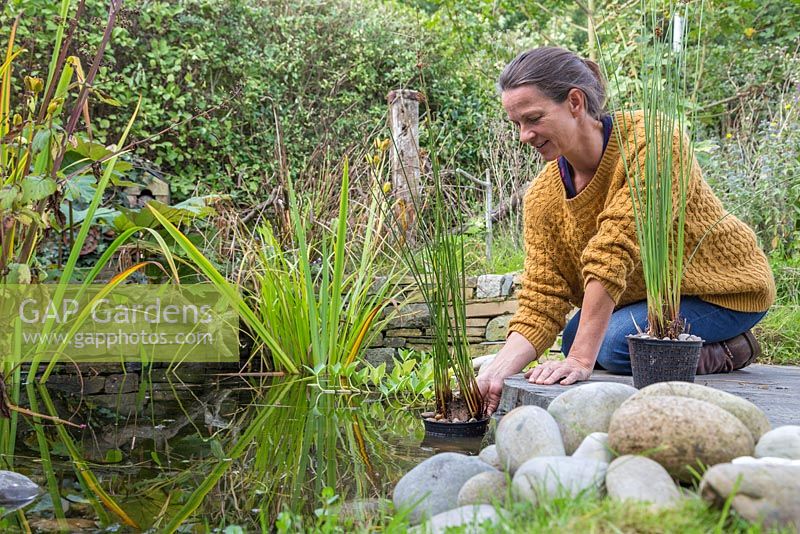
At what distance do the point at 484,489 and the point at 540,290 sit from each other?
4.95 ft

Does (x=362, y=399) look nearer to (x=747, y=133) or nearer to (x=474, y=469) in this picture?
(x=474, y=469)

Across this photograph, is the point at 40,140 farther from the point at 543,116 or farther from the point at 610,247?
the point at 610,247

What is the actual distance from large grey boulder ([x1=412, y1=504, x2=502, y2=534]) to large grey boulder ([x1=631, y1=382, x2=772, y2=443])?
0.41 metres

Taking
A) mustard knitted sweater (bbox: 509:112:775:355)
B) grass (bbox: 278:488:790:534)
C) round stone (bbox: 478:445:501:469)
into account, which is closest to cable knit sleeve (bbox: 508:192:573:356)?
mustard knitted sweater (bbox: 509:112:775:355)

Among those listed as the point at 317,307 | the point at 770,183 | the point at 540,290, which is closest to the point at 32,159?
the point at 317,307

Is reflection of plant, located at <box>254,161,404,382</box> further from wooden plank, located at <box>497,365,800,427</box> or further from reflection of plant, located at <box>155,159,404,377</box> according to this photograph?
wooden plank, located at <box>497,365,800,427</box>

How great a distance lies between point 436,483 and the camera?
1688mm

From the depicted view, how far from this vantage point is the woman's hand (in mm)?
2650

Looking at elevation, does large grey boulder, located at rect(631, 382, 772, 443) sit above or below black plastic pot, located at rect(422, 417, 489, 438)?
above

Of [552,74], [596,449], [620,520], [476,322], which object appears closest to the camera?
[620,520]

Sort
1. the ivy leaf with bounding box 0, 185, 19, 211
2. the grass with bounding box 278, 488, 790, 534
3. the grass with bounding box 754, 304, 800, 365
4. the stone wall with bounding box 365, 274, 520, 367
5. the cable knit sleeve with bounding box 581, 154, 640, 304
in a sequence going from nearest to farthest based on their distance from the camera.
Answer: the grass with bounding box 278, 488, 790, 534 < the cable knit sleeve with bounding box 581, 154, 640, 304 < the ivy leaf with bounding box 0, 185, 19, 211 < the grass with bounding box 754, 304, 800, 365 < the stone wall with bounding box 365, 274, 520, 367

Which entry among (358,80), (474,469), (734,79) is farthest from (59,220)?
(734,79)

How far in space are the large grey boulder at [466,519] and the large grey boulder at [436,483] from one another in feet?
0.51

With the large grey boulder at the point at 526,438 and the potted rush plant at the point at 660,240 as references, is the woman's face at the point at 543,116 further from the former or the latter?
the large grey boulder at the point at 526,438
